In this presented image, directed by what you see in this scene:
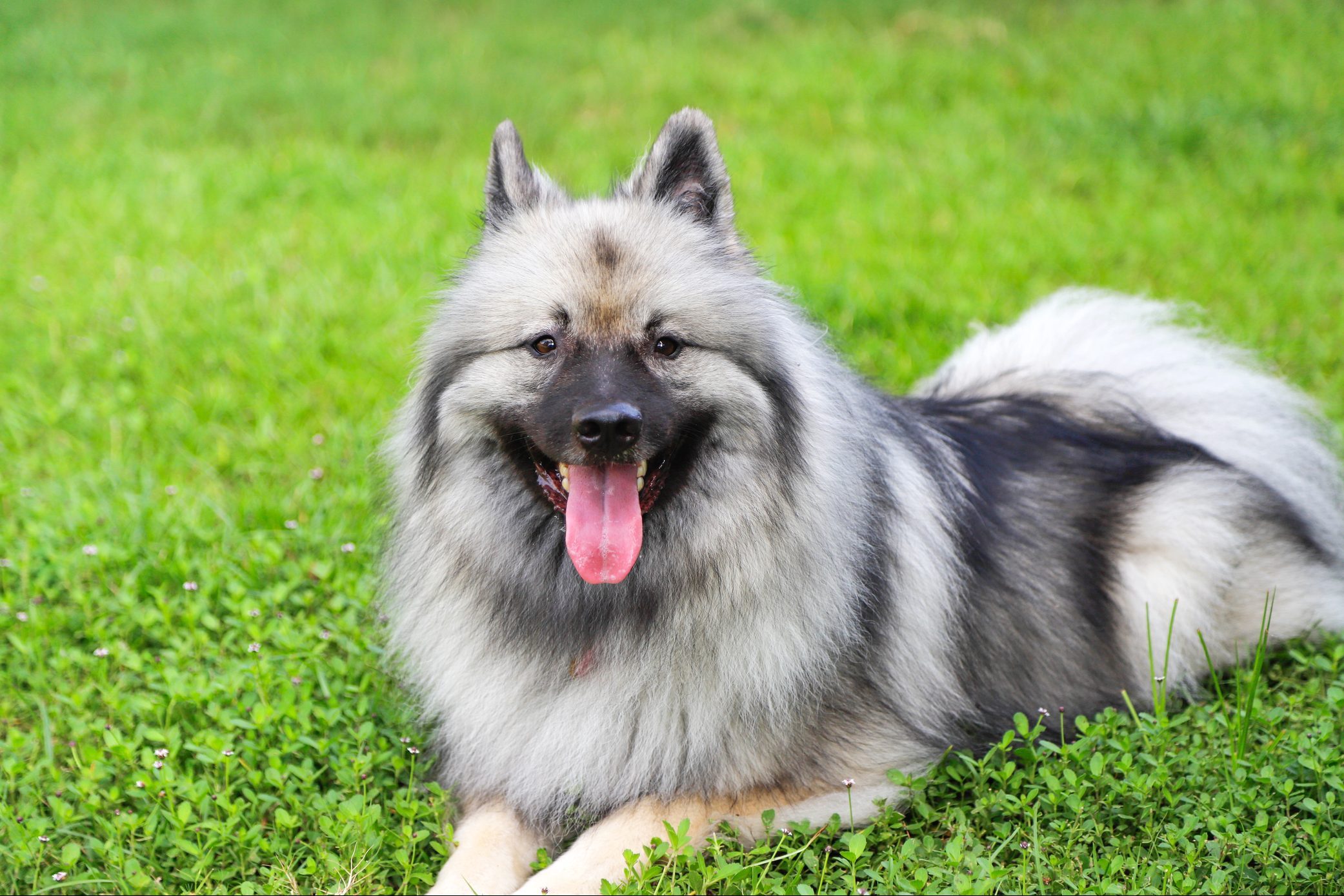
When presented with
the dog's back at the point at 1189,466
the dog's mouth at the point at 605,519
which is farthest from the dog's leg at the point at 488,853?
the dog's back at the point at 1189,466

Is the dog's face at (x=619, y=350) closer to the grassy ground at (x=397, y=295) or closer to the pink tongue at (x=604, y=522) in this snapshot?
the pink tongue at (x=604, y=522)

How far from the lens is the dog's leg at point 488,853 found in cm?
275

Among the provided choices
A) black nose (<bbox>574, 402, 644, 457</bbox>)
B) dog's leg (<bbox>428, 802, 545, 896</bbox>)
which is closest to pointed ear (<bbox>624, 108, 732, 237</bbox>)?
black nose (<bbox>574, 402, 644, 457</bbox>)

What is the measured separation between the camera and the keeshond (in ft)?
9.24

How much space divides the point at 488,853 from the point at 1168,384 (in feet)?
9.65

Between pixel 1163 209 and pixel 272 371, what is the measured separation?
5722 millimetres

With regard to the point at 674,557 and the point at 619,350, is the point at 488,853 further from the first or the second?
the point at 619,350

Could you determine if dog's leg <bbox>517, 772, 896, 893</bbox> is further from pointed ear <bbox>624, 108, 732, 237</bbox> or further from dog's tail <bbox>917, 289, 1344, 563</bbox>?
dog's tail <bbox>917, 289, 1344, 563</bbox>

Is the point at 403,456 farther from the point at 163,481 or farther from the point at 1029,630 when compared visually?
the point at 163,481

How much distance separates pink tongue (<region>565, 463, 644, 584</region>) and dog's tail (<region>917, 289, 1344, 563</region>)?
1.82m

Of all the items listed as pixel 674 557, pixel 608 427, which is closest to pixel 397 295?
pixel 674 557

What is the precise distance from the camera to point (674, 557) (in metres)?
2.87

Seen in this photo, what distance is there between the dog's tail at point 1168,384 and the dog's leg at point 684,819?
5.52ft

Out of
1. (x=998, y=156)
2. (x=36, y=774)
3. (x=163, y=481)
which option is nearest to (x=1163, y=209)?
(x=998, y=156)
